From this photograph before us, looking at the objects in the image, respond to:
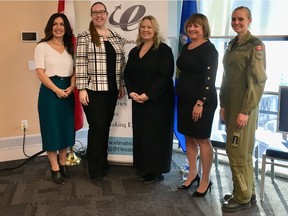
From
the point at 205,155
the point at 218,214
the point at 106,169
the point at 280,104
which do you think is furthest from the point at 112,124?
the point at 280,104

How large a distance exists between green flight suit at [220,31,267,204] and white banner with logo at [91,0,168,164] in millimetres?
975

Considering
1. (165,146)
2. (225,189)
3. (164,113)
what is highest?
(164,113)

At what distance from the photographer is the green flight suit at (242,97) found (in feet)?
6.65

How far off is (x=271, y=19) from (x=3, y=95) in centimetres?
289

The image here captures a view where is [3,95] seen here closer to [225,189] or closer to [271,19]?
[225,189]

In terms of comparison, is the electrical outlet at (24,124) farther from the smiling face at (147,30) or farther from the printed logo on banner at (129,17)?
the smiling face at (147,30)

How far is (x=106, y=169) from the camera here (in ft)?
10.1

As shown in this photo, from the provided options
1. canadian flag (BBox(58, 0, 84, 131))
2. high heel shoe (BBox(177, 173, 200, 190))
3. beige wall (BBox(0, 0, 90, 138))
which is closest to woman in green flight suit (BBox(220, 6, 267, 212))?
high heel shoe (BBox(177, 173, 200, 190))

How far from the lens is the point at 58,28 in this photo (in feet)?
8.50

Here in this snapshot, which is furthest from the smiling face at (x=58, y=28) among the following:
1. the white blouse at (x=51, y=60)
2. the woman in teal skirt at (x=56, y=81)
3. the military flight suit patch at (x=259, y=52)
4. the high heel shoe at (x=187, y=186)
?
the high heel shoe at (x=187, y=186)

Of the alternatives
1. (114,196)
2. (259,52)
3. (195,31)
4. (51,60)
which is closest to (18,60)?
(51,60)

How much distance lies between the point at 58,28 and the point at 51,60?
280 millimetres

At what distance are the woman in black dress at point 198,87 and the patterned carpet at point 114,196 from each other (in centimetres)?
25

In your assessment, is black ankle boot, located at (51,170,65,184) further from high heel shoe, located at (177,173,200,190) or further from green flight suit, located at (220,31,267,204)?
green flight suit, located at (220,31,267,204)
